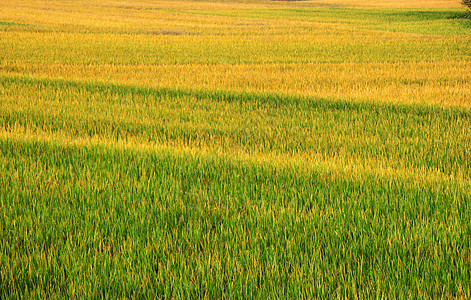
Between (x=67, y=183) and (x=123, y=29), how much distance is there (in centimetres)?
2593

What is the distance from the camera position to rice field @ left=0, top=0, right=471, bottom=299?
2453 millimetres

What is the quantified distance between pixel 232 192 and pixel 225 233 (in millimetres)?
921

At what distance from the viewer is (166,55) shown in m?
17.2

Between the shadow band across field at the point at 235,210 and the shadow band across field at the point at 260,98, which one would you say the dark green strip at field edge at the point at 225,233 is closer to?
the shadow band across field at the point at 235,210

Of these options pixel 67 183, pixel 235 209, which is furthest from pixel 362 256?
pixel 67 183

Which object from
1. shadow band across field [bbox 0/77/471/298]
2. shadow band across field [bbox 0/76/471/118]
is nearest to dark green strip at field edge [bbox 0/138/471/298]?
shadow band across field [bbox 0/77/471/298]

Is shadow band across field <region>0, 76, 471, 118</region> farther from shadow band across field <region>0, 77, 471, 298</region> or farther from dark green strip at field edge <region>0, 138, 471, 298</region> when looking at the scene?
dark green strip at field edge <region>0, 138, 471, 298</region>

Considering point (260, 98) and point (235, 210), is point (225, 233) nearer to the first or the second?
point (235, 210)

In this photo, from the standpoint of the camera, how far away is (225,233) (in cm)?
295

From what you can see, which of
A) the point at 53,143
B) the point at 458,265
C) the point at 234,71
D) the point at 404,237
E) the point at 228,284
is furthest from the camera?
the point at 234,71

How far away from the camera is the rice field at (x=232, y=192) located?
245cm

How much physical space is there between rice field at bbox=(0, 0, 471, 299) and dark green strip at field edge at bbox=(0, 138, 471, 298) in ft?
0.05

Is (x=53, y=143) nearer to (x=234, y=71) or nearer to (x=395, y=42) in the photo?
(x=234, y=71)

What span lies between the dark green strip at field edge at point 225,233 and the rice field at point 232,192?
0.05 ft
